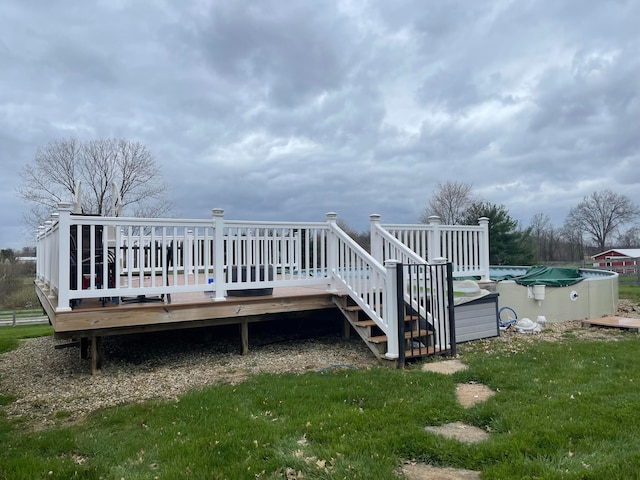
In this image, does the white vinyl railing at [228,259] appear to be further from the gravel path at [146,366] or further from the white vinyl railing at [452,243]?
the gravel path at [146,366]

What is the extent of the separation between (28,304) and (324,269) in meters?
23.5

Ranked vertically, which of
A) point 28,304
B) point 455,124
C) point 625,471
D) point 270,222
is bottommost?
point 28,304

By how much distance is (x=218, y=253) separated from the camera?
16.0 ft

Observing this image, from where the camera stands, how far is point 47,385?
4.32 meters

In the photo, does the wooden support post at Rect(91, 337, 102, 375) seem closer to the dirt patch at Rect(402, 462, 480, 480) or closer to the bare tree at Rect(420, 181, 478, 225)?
the dirt patch at Rect(402, 462, 480, 480)

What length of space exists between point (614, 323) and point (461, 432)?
5.84 meters

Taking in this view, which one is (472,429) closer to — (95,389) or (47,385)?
(95,389)

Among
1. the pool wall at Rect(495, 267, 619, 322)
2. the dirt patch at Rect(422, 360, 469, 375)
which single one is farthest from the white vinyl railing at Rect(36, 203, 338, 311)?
the pool wall at Rect(495, 267, 619, 322)

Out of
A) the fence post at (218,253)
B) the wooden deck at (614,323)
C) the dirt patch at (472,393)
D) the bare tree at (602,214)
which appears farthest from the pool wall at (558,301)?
the bare tree at (602,214)

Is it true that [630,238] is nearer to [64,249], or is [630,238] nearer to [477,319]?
[477,319]

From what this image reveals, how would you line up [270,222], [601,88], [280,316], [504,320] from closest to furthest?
1. [270,222]
2. [280,316]
3. [504,320]
4. [601,88]

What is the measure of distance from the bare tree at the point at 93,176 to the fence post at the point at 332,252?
1831cm

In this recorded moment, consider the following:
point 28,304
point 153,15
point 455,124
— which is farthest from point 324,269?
point 28,304

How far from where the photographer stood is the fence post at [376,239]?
5.81 metres
